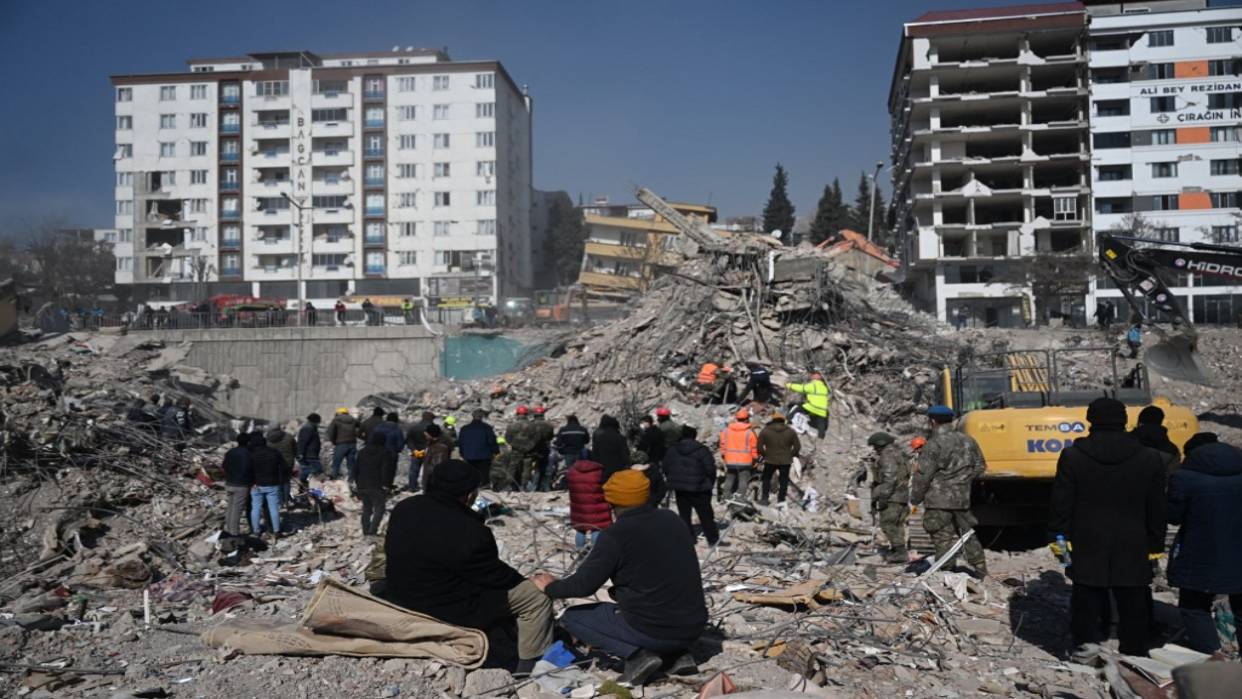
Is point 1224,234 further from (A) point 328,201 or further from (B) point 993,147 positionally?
(A) point 328,201

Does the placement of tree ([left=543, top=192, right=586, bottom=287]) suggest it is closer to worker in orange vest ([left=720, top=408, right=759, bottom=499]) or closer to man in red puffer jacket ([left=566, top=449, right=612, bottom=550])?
worker in orange vest ([left=720, top=408, right=759, bottom=499])

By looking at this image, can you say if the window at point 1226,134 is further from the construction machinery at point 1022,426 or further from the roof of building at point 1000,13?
the construction machinery at point 1022,426

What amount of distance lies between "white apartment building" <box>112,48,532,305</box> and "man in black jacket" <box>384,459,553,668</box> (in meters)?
56.3

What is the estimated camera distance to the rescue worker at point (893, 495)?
28.7 feet

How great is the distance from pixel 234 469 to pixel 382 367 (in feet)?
84.5

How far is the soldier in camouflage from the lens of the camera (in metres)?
7.68

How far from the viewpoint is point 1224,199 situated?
4962cm

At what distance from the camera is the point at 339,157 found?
62.5m

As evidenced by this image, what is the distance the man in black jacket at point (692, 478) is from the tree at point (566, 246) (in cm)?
6622

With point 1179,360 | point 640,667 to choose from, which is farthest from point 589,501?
point 1179,360

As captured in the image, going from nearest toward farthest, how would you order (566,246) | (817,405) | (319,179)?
→ (817,405) → (319,179) → (566,246)

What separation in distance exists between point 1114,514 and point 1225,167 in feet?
177

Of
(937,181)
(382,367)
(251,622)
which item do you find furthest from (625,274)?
(251,622)

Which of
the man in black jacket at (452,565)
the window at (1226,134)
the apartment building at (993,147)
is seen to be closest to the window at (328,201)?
the apartment building at (993,147)
